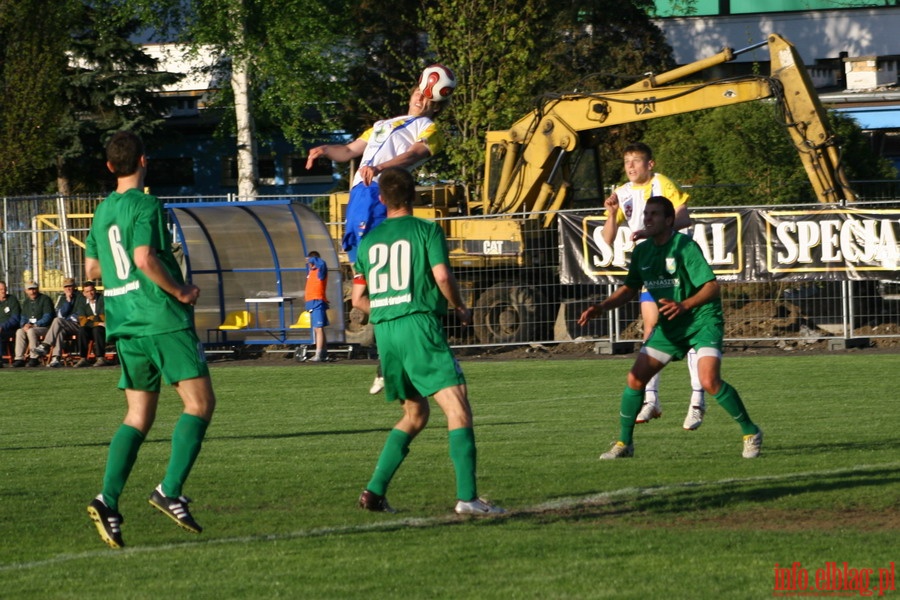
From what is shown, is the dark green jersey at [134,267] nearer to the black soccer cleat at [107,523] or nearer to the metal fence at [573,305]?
the black soccer cleat at [107,523]

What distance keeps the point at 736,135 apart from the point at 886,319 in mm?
9949

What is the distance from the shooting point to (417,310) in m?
7.26

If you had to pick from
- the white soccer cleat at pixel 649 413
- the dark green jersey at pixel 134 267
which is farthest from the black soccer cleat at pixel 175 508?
the white soccer cleat at pixel 649 413

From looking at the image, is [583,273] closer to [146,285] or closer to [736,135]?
[736,135]

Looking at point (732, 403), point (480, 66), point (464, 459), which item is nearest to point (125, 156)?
point (464, 459)

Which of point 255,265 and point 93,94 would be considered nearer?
point 255,265

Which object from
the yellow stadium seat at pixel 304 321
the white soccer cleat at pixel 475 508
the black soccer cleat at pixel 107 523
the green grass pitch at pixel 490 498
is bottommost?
the green grass pitch at pixel 490 498

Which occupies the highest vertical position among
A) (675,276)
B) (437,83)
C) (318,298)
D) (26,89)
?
(26,89)

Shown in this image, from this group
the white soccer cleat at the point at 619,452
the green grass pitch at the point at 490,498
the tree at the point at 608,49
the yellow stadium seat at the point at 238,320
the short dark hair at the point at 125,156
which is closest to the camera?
the green grass pitch at the point at 490,498

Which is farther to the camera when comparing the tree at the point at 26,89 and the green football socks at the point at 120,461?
the tree at the point at 26,89

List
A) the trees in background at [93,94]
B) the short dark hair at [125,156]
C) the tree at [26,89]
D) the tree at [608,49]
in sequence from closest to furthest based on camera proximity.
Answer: the short dark hair at [125,156], the tree at [26,89], the tree at [608,49], the trees in background at [93,94]

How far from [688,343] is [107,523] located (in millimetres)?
4213

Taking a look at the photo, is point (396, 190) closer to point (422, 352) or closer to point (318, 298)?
point (422, 352)

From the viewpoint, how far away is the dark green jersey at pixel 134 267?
6.91 m
